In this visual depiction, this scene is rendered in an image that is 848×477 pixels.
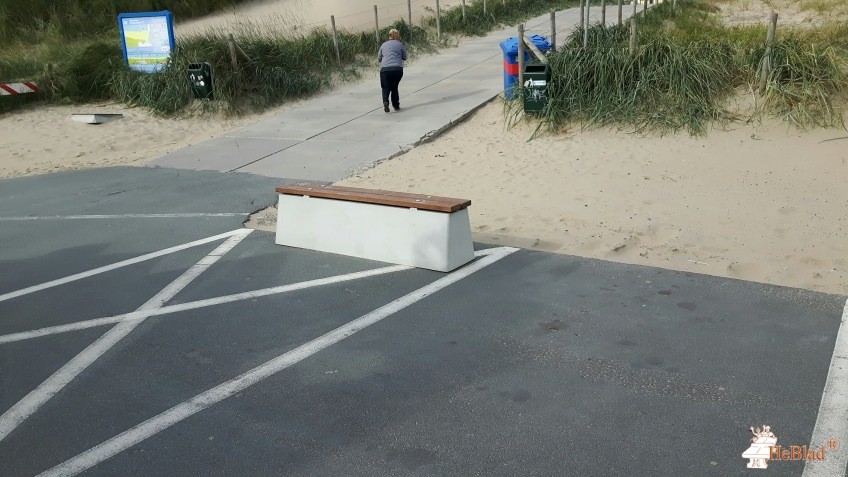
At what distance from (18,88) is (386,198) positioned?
496 inches

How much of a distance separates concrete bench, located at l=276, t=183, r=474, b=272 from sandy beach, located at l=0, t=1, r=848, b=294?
123 centimetres

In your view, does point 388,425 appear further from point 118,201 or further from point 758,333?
point 118,201

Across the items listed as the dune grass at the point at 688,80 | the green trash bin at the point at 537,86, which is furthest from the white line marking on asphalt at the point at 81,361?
the dune grass at the point at 688,80

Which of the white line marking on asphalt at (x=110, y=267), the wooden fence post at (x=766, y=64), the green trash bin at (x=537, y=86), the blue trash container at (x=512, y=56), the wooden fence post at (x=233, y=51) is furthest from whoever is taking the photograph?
the wooden fence post at (x=233, y=51)

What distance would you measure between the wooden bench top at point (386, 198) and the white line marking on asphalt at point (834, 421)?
10.4 feet

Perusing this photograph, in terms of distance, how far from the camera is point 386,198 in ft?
24.2

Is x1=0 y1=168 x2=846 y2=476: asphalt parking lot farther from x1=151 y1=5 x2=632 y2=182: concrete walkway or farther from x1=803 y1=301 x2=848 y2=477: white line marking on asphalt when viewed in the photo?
x1=151 y1=5 x2=632 y2=182: concrete walkway

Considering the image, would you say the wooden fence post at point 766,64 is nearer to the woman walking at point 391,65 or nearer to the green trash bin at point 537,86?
the green trash bin at point 537,86

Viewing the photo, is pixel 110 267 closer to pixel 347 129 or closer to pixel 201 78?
pixel 347 129

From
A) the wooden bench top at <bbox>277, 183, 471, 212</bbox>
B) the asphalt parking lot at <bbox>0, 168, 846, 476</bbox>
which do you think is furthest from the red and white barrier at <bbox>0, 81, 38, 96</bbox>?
the wooden bench top at <bbox>277, 183, 471, 212</bbox>

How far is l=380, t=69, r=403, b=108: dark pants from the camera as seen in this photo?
1447 centimetres

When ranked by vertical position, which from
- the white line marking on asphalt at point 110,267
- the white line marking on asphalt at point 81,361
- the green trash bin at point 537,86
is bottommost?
the white line marking on asphalt at point 81,361

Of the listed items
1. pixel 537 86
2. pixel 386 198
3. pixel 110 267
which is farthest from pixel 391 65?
pixel 110 267

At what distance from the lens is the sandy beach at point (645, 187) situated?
7.47 metres
